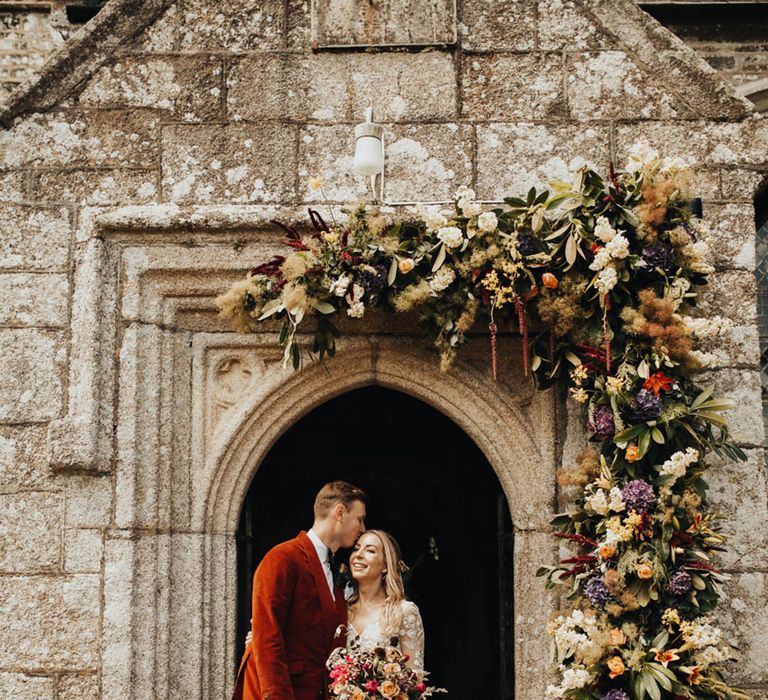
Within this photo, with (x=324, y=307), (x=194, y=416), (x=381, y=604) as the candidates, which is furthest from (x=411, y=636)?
(x=324, y=307)

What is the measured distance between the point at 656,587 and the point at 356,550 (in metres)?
1.24

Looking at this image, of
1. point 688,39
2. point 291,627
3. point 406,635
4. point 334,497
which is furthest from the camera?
point 688,39

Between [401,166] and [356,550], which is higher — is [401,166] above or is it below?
above

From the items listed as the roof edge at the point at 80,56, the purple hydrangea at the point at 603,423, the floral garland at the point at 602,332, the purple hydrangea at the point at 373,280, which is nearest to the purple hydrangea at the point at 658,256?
the floral garland at the point at 602,332

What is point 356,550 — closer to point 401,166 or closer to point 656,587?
point 656,587

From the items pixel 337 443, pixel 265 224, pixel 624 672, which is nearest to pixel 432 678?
pixel 337 443

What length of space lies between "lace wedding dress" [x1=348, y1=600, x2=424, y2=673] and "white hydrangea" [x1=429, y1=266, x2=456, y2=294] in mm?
1280

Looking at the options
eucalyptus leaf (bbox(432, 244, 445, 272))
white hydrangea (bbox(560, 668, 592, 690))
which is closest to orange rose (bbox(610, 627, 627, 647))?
white hydrangea (bbox(560, 668, 592, 690))

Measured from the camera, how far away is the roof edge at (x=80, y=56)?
4422 millimetres

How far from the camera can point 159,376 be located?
4305 mm

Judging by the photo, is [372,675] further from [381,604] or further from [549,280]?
[549,280]

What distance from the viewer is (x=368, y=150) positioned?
→ 4.21 m

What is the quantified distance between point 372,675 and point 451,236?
1.62m

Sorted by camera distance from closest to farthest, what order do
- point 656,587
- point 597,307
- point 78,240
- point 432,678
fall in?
point 656,587 → point 597,307 → point 78,240 → point 432,678
